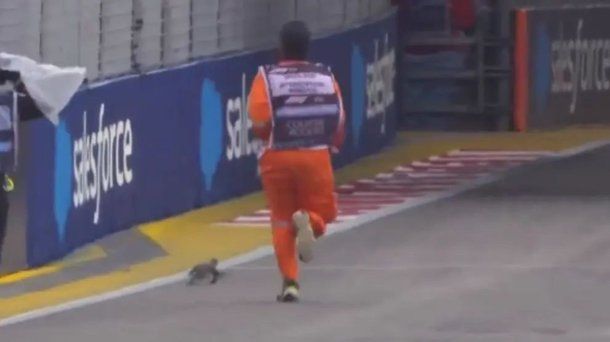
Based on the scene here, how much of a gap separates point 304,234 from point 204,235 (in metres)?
4.56

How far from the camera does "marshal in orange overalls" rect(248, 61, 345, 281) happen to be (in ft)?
43.4

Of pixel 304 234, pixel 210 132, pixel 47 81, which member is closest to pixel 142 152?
pixel 210 132

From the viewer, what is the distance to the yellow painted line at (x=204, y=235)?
14.2 meters

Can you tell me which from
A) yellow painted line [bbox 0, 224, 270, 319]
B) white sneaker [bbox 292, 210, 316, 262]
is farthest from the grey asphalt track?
yellow painted line [bbox 0, 224, 270, 319]

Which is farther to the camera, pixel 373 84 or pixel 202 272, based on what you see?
pixel 373 84

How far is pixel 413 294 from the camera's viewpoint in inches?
539

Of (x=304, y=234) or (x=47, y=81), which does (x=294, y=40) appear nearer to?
(x=304, y=234)

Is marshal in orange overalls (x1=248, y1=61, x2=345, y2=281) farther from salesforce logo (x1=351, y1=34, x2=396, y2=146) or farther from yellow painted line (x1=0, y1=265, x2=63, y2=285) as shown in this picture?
salesforce logo (x1=351, y1=34, x2=396, y2=146)

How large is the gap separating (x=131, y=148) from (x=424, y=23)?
43.2ft

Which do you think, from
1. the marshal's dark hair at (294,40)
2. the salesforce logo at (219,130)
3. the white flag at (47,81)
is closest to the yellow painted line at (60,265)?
→ the white flag at (47,81)

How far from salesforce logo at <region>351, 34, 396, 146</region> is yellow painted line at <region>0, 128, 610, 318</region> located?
0.48 meters

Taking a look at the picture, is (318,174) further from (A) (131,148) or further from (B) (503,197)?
(B) (503,197)

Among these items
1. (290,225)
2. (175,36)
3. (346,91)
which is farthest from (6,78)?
(346,91)

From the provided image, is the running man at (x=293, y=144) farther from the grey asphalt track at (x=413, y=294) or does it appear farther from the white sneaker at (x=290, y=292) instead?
the grey asphalt track at (x=413, y=294)
